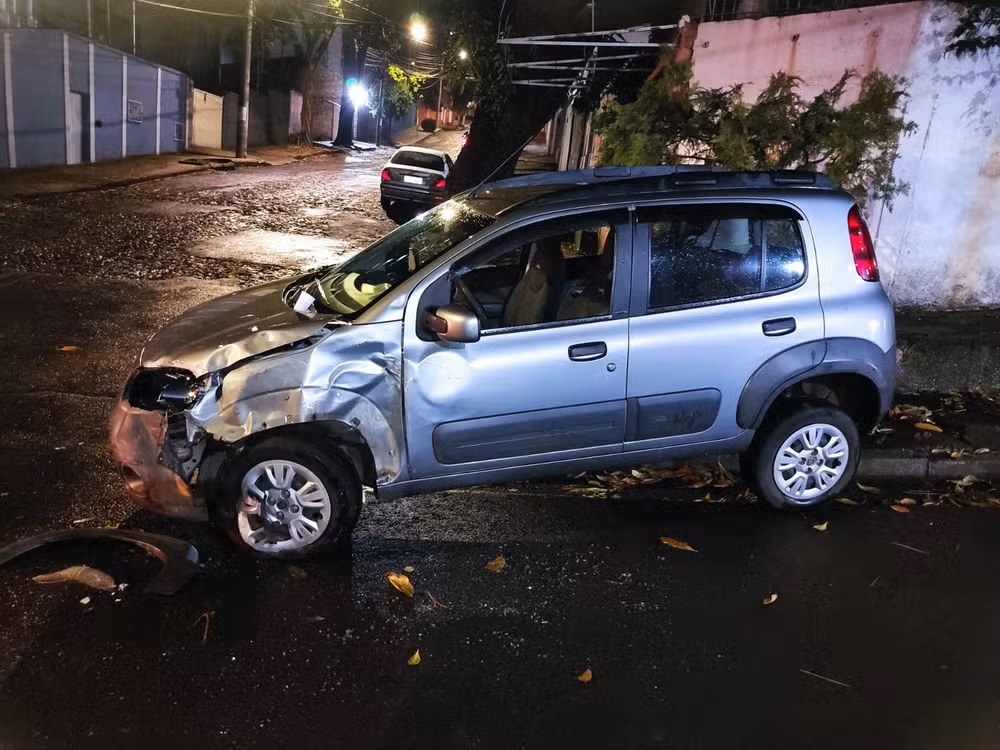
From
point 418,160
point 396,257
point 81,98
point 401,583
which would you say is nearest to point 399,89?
point 81,98

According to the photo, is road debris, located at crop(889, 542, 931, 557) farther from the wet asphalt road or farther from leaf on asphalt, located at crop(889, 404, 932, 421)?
leaf on asphalt, located at crop(889, 404, 932, 421)

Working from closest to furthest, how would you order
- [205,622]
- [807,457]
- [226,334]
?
1. [205,622]
2. [226,334]
3. [807,457]

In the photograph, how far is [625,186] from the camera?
15.4ft

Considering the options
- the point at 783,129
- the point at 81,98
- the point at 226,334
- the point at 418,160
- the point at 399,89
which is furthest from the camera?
the point at 399,89

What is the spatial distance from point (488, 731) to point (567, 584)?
1.14m

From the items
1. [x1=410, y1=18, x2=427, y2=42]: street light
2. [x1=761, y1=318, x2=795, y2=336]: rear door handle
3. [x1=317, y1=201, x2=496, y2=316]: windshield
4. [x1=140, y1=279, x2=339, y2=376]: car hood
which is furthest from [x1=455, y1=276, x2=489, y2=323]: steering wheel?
[x1=410, y1=18, x2=427, y2=42]: street light

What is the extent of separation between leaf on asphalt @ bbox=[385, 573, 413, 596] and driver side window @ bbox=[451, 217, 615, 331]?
131 cm

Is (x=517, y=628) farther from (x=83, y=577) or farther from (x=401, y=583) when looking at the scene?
(x=83, y=577)

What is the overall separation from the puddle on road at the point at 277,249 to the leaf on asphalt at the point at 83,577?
7.97 meters

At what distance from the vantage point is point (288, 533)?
13.6ft

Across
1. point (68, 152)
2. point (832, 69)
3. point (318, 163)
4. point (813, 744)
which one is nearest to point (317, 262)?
point (832, 69)

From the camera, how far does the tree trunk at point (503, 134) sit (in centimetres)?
1034

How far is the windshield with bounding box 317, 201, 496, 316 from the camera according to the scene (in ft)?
14.6

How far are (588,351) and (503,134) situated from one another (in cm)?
684
